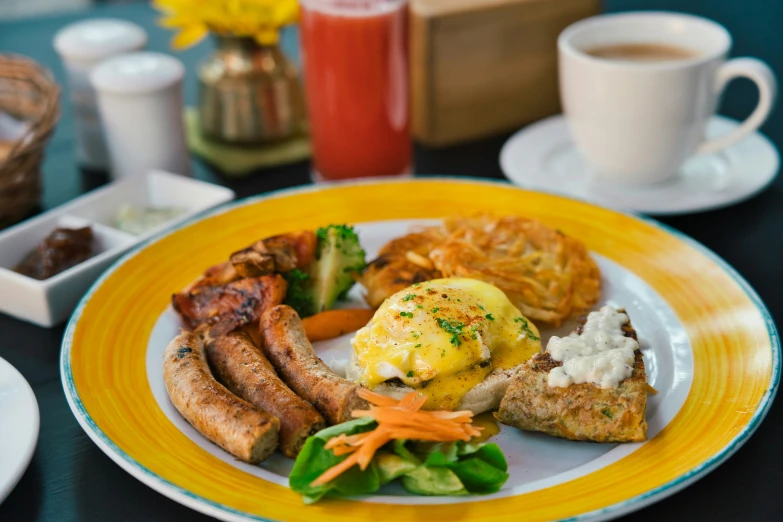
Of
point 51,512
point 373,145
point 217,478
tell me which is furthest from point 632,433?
point 373,145

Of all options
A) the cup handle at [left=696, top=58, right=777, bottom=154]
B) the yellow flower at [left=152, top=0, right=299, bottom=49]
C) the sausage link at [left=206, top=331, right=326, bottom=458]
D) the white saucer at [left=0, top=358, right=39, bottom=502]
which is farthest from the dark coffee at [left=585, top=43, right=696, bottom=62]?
the white saucer at [left=0, top=358, right=39, bottom=502]

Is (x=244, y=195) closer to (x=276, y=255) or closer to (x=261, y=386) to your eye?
(x=276, y=255)

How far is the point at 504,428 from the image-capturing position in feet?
6.46

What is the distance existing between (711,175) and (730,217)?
7.7 inches

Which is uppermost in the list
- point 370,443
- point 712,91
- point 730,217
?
point 712,91

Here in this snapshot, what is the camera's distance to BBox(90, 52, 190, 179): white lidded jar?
3074 millimetres

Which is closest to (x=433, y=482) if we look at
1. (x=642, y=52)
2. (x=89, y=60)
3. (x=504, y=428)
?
(x=504, y=428)

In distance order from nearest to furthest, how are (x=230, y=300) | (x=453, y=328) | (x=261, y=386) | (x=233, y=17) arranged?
(x=261, y=386) < (x=453, y=328) < (x=230, y=300) < (x=233, y=17)

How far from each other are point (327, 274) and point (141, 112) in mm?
1142

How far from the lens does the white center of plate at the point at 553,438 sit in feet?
5.79

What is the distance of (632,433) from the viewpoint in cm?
183

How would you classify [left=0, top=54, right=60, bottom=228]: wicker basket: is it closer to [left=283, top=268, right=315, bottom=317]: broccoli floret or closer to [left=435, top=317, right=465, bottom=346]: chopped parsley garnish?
[left=283, top=268, right=315, bottom=317]: broccoli floret

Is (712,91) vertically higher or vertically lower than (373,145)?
higher

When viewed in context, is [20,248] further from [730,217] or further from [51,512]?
[730,217]
